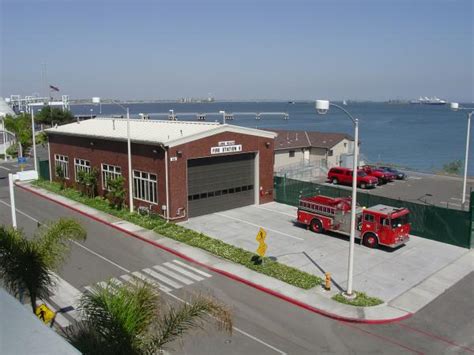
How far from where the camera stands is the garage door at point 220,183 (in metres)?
30.5

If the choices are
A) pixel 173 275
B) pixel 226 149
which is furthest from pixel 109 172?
pixel 173 275

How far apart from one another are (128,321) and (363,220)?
58.8ft

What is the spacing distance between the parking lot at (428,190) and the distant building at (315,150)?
164 inches

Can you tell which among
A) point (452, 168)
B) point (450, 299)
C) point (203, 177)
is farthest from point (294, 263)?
point (452, 168)

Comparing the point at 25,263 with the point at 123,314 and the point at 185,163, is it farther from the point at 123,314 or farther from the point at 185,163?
the point at 185,163

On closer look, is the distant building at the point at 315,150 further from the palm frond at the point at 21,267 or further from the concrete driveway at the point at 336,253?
the palm frond at the point at 21,267

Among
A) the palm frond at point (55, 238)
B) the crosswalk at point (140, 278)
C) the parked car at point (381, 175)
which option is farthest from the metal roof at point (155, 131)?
the palm frond at point (55, 238)

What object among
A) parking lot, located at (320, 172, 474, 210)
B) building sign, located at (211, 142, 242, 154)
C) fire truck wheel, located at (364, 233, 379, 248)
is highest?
building sign, located at (211, 142, 242, 154)

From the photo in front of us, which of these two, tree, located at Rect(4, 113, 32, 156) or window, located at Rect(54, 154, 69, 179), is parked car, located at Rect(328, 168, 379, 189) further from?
tree, located at Rect(4, 113, 32, 156)

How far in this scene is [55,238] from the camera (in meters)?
13.3

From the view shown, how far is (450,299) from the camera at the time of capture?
18.5 m

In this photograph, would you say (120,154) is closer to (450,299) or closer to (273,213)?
(273,213)

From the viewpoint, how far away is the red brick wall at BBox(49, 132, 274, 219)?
29031mm

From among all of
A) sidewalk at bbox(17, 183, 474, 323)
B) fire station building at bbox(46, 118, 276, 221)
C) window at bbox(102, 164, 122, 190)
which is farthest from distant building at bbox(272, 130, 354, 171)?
sidewalk at bbox(17, 183, 474, 323)
